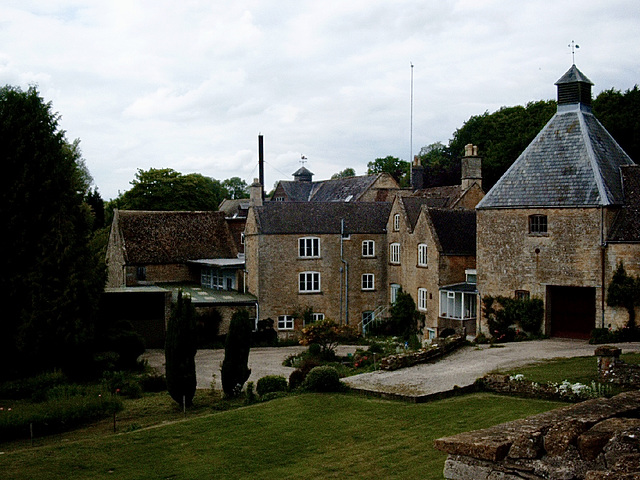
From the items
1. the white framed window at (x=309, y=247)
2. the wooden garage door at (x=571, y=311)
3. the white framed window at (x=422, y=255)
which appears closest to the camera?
the wooden garage door at (x=571, y=311)

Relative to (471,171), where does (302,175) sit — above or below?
above

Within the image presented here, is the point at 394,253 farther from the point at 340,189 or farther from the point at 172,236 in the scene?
the point at 340,189

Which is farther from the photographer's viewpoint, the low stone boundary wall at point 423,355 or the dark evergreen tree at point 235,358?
the low stone boundary wall at point 423,355

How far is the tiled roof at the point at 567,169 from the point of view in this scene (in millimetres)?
29234

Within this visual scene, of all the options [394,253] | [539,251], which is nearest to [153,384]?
[539,251]

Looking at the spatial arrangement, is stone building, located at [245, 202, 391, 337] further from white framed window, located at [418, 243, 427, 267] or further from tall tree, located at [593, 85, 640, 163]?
tall tree, located at [593, 85, 640, 163]

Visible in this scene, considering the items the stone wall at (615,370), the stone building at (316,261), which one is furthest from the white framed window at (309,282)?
the stone wall at (615,370)

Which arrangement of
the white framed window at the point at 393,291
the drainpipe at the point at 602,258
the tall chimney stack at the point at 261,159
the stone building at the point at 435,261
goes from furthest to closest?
the tall chimney stack at the point at 261,159
the white framed window at the point at 393,291
the stone building at the point at 435,261
the drainpipe at the point at 602,258

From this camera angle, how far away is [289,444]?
44.9 ft

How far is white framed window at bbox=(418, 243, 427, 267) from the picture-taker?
39344 millimetres

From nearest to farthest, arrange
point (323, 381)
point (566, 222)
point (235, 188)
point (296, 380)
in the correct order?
point (323, 381) → point (296, 380) → point (566, 222) → point (235, 188)

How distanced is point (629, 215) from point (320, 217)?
2201 cm

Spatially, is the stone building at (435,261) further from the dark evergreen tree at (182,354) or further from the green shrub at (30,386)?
the green shrub at (30,386)

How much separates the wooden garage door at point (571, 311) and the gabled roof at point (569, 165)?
411cm
